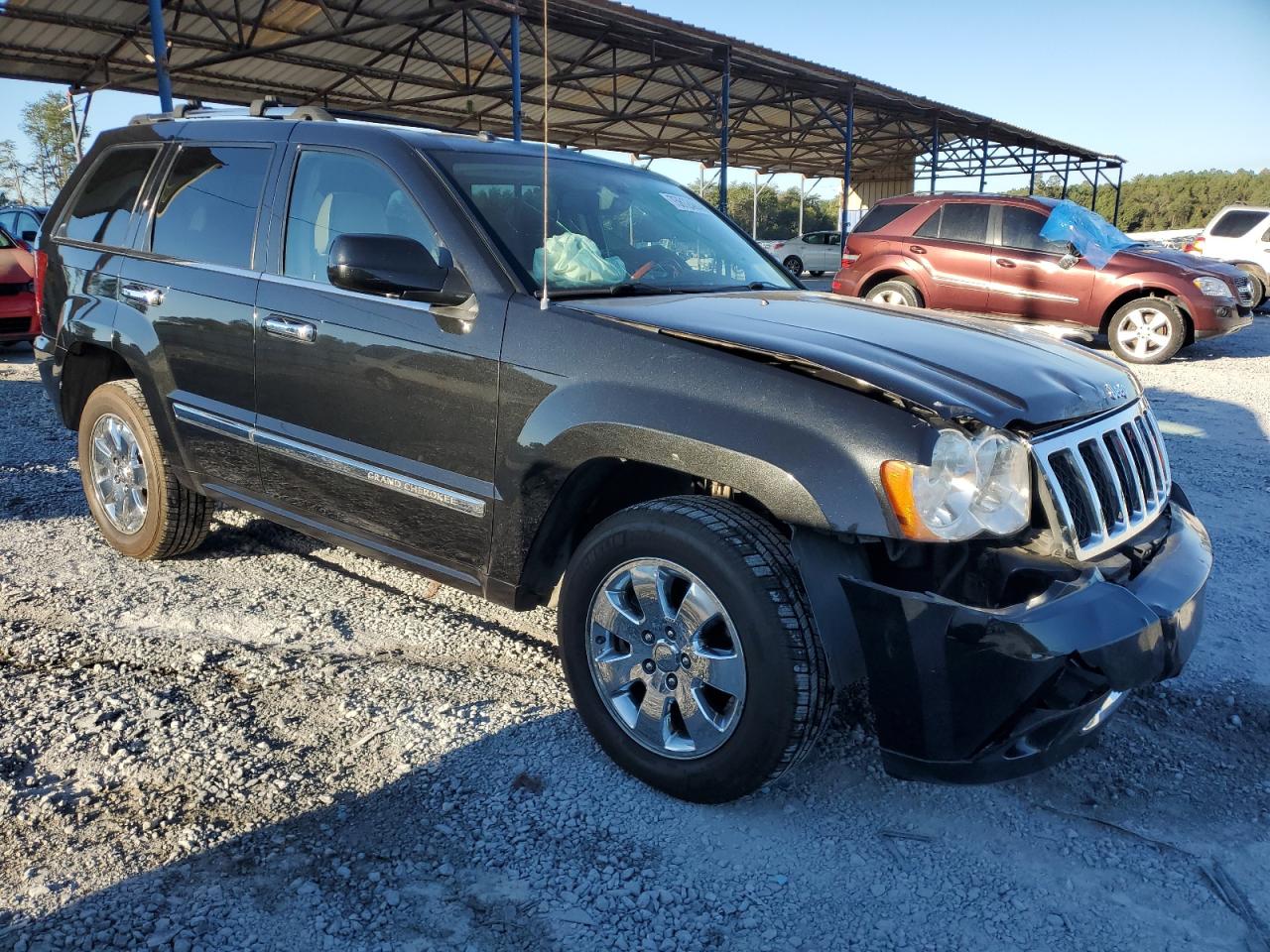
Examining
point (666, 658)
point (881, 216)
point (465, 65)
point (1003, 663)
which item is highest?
point (465, 65)

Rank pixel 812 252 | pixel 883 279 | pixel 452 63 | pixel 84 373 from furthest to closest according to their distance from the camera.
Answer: pixel 812 252 < pixel 452 63 < pixel 883 279 < pixel 84 373

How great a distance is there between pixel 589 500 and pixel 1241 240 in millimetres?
17081

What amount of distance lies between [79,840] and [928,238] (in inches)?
434

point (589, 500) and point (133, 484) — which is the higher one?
point (589, 500)

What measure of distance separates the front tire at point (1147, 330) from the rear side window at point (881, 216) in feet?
9.25

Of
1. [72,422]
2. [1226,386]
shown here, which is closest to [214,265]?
[72,422]

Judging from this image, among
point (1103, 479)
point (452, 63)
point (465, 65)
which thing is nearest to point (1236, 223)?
point (465, 65)

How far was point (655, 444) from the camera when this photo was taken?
2.46 meters

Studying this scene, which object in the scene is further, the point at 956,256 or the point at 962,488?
the point at 956,256

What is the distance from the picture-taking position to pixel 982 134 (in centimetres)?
2944

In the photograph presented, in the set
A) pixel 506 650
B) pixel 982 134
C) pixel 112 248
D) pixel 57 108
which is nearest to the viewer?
pixel 506 650

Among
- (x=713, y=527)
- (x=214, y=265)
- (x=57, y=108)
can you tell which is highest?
(x=57, y=108)

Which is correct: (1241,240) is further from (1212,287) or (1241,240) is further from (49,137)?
(49,137)

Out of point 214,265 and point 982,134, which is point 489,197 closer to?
point 214,265
